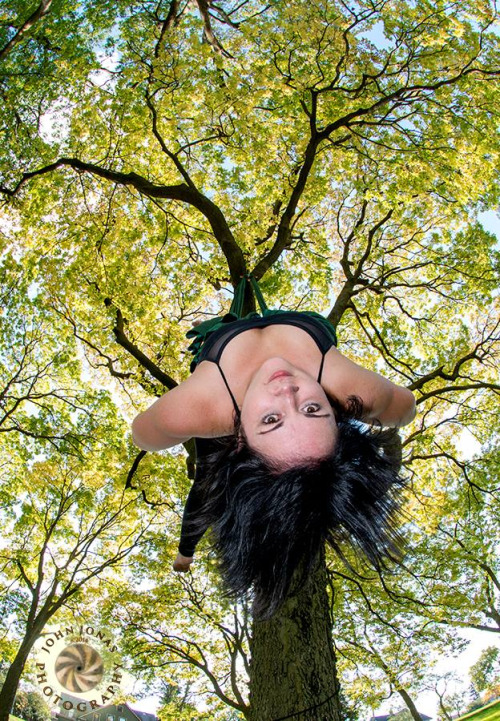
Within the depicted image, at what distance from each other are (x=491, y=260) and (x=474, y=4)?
13.5 feet

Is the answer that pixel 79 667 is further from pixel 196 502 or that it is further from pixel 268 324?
pixel 268 324

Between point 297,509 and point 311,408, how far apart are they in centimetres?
49

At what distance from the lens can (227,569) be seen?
2.61 meters

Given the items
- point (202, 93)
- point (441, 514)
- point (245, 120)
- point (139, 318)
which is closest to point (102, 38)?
point (202, 93)

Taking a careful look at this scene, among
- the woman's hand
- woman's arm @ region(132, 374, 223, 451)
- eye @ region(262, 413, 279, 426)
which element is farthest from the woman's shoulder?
Answer: the woman's hand

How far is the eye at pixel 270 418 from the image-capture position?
2479 mm

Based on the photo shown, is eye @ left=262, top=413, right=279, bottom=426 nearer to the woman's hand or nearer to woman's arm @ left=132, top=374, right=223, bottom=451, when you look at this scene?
woman's arm @ left=132, top=374, right=223, bottom=451

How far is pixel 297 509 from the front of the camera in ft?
7.86

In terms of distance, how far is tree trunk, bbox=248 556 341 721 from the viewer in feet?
11.8

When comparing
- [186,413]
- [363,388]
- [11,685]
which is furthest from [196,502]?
[11,685]

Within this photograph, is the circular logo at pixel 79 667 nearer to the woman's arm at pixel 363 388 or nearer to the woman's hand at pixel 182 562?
the woman's hand at pixel 182 562

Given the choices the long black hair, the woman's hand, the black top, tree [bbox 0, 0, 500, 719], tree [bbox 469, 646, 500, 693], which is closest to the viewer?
the long black hair

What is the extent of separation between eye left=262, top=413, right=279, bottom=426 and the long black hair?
193 mm

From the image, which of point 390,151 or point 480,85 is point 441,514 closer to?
point 390,151
